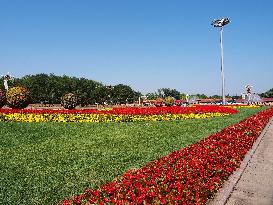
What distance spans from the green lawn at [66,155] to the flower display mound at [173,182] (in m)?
0.87

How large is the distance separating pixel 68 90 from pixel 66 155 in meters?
84.8

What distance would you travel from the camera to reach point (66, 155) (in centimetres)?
1004

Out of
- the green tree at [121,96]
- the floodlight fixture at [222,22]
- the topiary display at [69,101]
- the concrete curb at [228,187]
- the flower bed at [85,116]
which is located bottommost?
the concrete curb at [228,187]

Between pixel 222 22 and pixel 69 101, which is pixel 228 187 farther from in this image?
pixel 222 22

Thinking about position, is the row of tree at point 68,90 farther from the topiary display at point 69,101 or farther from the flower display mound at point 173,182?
the flower display mound at point 173,182

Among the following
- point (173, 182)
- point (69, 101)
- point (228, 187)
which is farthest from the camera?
point (69, 101)

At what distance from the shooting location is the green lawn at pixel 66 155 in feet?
22.3

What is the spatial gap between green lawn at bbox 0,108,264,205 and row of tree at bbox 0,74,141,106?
60734mm

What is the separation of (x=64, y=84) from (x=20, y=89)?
209ft

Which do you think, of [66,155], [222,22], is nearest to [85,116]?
[66,155]

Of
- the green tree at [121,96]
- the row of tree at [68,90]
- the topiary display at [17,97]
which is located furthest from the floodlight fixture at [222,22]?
the green tree at [121,96]

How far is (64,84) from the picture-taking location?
92688 millimetres

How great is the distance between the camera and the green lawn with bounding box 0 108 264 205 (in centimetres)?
679

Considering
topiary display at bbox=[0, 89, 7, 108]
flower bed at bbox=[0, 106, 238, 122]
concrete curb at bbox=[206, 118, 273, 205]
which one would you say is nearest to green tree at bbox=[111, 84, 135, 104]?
topiary display at bbox=[0, 89, 7, 108]
